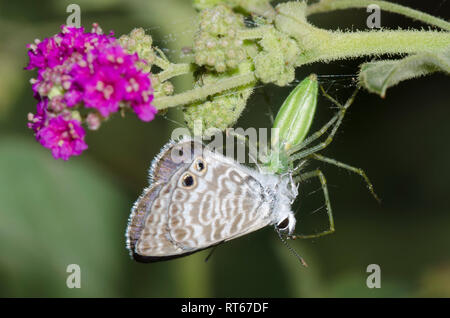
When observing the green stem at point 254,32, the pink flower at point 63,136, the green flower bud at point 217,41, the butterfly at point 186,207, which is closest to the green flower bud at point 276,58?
the green stem at point 254,32

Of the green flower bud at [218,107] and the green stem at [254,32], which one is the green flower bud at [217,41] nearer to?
the green stem at [254,32]

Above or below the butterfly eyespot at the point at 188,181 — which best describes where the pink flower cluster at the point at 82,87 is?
above

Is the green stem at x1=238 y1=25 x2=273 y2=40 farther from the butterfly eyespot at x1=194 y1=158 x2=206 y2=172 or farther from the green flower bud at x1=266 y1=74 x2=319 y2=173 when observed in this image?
the butterfly eyespot at x1=194 y1=158 x2=206 y2=172

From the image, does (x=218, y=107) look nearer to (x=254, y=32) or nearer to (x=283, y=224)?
(x=254, y=32)

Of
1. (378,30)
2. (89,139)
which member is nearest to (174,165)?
(378,30)

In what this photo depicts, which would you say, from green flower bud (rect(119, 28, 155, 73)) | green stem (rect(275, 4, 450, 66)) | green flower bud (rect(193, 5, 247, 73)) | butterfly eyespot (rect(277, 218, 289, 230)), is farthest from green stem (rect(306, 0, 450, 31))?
butterfly eyespot (rect(277, 218, 289, 230))

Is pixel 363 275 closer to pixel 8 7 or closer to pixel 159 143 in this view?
pixel 159 143
